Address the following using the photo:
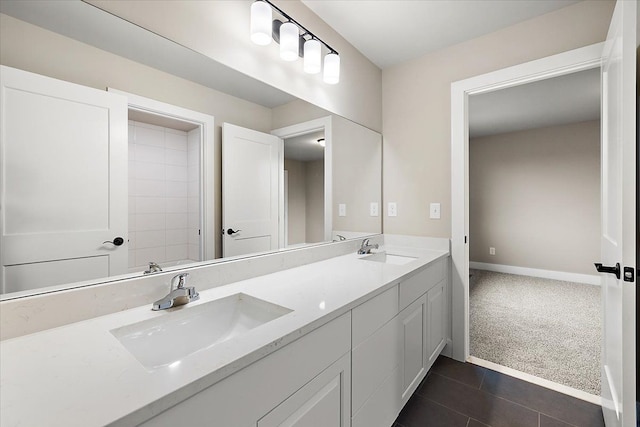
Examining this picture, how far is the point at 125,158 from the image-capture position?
96cm

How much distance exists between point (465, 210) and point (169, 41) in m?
2.00

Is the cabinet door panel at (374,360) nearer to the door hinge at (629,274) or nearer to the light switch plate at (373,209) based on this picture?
the door hinge at (629,274)

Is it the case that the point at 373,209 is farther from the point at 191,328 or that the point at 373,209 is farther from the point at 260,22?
the point at 191,328

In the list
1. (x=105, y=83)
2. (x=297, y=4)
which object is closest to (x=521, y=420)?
(x=105, y=83)

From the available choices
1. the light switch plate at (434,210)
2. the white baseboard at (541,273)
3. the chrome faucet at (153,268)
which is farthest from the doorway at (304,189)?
the white baseboard at (541,273)

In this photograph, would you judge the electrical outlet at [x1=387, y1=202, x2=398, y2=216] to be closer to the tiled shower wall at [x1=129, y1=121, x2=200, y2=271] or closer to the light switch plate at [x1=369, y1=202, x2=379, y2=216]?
the light switch plate at [x1=369, y1=202, x2=379, y2=216]

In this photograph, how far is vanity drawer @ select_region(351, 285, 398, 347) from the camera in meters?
1.09

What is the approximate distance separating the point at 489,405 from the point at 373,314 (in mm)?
1076

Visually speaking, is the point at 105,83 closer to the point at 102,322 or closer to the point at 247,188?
the point at 247,188

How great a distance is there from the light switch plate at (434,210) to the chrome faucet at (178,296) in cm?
178

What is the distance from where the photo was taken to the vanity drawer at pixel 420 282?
1.45 meters

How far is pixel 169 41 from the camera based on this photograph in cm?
110

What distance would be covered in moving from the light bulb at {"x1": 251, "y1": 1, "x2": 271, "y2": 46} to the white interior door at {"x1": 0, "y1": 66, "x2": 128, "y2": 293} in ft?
2.27

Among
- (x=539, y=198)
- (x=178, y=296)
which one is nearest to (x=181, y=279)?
→ (x=178, y=296)
